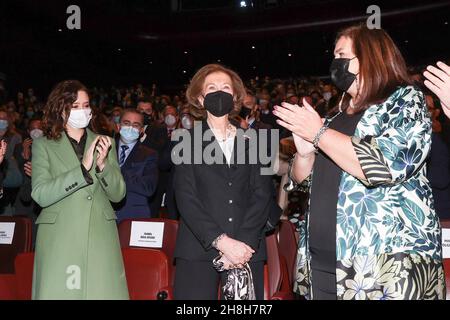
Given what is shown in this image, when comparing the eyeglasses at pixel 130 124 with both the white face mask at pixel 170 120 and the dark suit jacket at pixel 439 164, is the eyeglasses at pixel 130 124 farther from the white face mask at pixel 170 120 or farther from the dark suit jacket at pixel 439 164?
the dark suit jacket at pixel 439 164

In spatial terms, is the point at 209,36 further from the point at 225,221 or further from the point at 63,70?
the point at 225,221

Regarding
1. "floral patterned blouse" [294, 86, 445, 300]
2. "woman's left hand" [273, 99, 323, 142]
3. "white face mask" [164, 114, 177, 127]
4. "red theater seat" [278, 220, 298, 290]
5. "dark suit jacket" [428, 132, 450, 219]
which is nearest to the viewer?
"floral patterned blouse" [294, 86, 445, 300]

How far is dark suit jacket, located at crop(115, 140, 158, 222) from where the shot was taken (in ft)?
12.8

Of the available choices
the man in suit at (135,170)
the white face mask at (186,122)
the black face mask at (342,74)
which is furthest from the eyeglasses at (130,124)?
the black face mask at (342,74)

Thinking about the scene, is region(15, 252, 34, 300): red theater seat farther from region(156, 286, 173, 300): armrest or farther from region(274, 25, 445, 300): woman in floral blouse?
region(274, 25, 445, 300): woman in floral blouse

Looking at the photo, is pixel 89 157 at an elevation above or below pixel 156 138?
below

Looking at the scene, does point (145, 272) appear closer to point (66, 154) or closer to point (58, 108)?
point (66, 154)

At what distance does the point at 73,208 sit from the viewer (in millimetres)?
2625

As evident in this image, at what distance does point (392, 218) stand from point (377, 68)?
0.51 meters

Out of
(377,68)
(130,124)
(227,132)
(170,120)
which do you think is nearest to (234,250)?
(227,132)

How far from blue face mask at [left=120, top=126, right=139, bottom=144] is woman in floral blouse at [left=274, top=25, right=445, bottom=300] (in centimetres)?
237

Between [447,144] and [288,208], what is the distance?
1430 millimetres

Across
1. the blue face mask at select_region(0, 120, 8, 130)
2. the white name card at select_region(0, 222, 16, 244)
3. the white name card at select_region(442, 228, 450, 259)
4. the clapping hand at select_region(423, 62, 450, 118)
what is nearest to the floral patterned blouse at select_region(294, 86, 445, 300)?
the clapping hand at select_region(423, 62, 450, 118)

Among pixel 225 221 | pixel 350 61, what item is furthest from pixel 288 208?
pixel 350 61
